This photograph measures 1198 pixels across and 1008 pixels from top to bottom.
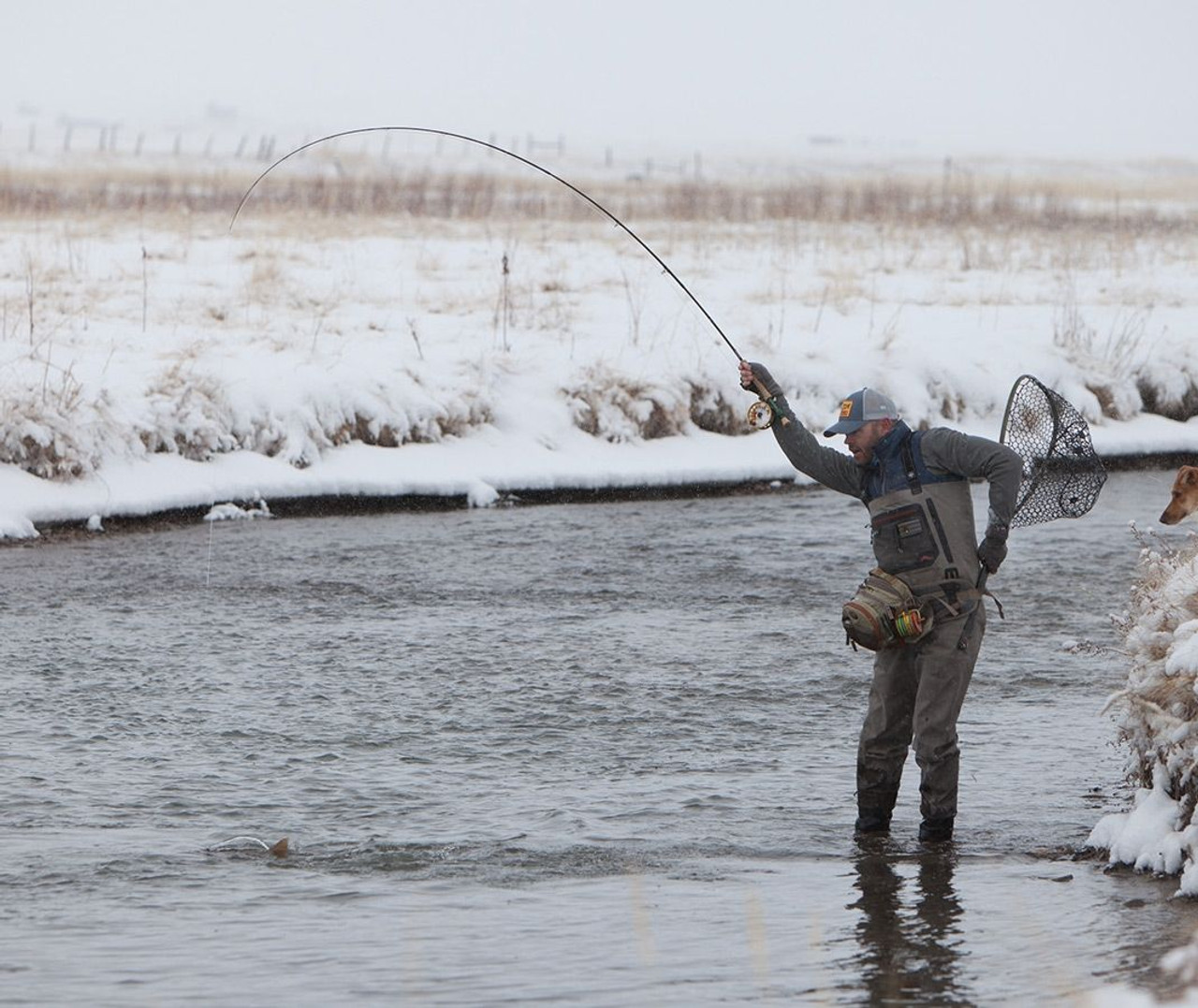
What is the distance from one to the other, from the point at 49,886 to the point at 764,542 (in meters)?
7.57

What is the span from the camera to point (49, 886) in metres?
5.69

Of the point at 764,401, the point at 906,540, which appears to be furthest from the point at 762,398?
the point at 906,540

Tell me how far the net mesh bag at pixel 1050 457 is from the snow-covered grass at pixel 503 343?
7.33 metres

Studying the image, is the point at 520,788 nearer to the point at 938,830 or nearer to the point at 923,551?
the point at 938,830

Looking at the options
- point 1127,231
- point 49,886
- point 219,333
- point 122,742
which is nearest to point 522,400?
point 219,333

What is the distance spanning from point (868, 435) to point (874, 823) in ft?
4.70

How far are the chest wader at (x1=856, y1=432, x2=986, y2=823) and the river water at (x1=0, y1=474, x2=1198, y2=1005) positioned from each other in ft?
1.08

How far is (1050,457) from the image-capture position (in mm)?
7098

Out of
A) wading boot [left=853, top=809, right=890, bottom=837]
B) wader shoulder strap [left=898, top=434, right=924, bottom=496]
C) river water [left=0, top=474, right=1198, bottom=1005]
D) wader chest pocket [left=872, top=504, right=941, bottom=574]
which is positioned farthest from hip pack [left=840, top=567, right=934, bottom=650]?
river water [left=0, top=474, right=1198, bottom=1005]

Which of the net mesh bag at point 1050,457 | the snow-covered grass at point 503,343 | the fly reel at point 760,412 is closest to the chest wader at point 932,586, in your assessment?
the fly reel at point 760,412

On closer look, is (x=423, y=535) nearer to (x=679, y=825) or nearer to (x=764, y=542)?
(x=764, y=542)

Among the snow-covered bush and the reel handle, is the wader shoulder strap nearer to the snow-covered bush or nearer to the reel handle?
the reel handle

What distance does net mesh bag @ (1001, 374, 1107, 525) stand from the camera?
705 centimetres

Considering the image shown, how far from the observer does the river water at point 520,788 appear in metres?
5.06
